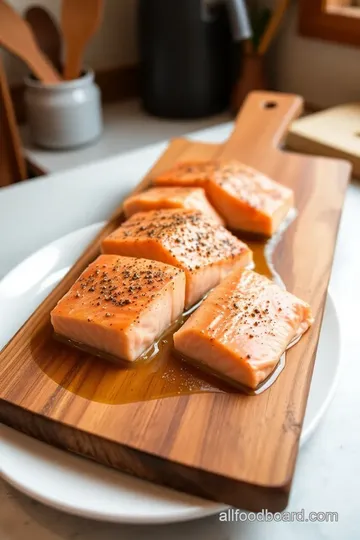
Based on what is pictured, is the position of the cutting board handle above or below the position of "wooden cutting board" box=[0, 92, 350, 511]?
above

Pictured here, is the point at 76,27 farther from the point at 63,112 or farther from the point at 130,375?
the point at 130,375

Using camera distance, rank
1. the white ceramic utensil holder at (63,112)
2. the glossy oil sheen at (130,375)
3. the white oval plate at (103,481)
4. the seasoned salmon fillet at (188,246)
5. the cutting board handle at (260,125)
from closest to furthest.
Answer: the white oval plate at (103,481), the glossy oil sheen at (130,375), the seasoned salmon fillet at (188,246), the cutting board handle at (260,125), the white ceramic utensil holder at (63,112)

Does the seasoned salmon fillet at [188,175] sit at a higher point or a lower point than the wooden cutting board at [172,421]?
higher

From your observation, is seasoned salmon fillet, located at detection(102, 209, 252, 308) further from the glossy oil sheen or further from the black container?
the black container

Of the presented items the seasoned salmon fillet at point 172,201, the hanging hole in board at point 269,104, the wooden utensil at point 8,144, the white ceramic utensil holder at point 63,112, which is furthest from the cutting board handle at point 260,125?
the wooden utensil at point 8,144

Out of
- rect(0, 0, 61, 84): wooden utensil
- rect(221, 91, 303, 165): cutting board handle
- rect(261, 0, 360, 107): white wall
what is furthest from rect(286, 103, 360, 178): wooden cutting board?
rect(0, 0, 61, 84): wooden utensil

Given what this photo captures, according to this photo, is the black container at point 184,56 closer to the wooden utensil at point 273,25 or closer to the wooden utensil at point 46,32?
the wooden utensil at point 273,25

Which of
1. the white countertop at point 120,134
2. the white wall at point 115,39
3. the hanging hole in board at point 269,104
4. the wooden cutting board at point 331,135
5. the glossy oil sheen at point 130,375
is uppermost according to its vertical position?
the white wall at point 115,39
